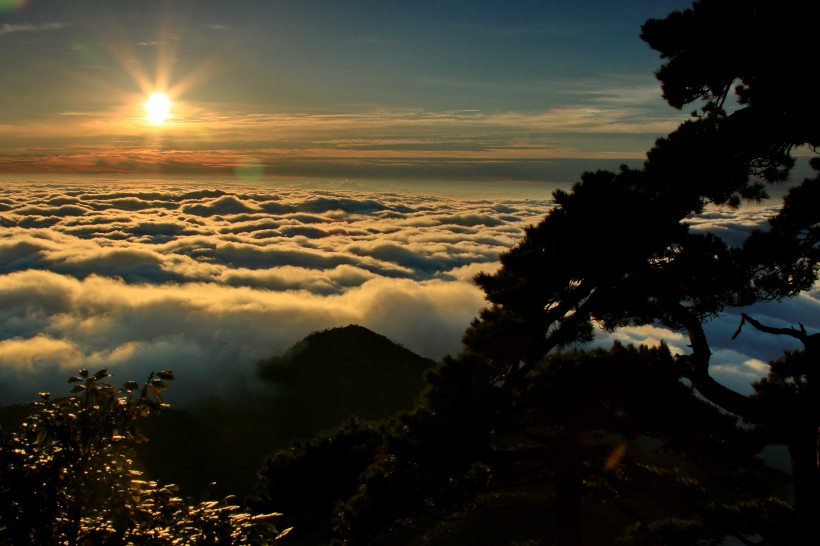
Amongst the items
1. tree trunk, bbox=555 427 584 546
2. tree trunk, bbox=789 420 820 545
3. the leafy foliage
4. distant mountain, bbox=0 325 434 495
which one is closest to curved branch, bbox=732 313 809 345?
tree trunk, bbox=789 420 820 545

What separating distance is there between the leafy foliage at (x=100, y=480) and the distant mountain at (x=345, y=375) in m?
99.1

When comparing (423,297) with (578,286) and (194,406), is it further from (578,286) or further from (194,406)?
(578,286)

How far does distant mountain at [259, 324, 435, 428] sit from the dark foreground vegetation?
92.1m

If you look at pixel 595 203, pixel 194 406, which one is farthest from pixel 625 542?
pixel 194 406

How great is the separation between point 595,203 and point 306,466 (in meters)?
26.8

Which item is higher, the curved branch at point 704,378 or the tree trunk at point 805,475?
the curved branch at point 704,378

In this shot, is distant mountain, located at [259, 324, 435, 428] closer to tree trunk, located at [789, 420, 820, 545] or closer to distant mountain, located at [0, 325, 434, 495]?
distant mountain, located at [0, 325, 434, 495]

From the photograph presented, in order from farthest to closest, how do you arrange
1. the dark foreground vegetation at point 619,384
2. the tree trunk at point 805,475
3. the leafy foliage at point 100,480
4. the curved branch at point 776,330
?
the tree trunk at point 805,475 < the curved branch at point 776,330 < the dark foreground vegetation at point 619,384 < the leafy foliage at point 100,480

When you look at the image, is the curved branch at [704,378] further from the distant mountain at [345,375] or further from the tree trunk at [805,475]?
the distant mountain at [345,375]

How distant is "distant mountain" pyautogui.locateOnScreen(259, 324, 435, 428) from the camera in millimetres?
113312

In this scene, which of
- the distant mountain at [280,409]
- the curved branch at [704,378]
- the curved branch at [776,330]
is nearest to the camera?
the curved branch at [776,330]

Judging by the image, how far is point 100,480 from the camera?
19.1ft

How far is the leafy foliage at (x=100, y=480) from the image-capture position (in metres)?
5.36

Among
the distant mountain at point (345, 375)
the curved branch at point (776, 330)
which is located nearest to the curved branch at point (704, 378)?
the curved branch at point (776, 330)
